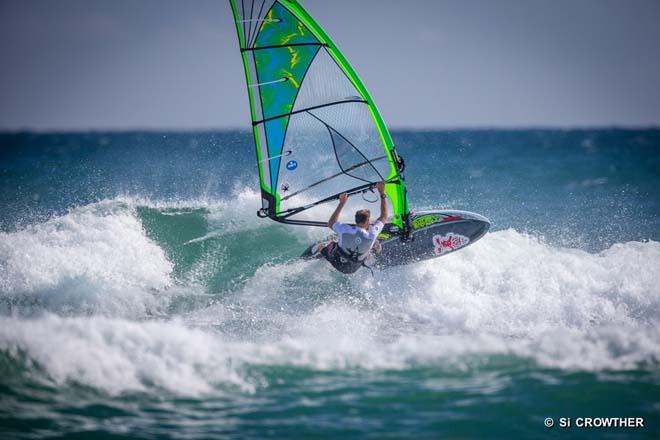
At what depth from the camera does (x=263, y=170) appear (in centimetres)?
713

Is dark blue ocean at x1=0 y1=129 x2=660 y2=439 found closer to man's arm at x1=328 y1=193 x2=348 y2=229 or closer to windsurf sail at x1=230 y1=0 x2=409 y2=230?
man's arm at x1=328 y1=193 x2=348 y2=229

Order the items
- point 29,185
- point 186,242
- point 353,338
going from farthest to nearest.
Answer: point 29,185
point 186,242
point 353,338

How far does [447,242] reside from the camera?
766cm

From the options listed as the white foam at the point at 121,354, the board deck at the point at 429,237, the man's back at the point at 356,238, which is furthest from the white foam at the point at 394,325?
the man's back at the point at 356,238

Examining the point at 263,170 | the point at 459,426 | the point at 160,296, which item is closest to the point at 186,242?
the point at 160,296

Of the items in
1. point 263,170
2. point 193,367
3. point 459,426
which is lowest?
point 459,426

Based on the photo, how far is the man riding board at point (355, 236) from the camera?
659 centimetres

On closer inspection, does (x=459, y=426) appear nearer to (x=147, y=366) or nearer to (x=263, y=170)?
(x=147, y=366)

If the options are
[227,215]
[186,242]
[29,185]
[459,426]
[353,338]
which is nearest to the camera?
[459,426]

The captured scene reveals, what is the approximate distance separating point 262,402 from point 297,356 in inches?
28.4

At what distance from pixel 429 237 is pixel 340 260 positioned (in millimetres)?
1335

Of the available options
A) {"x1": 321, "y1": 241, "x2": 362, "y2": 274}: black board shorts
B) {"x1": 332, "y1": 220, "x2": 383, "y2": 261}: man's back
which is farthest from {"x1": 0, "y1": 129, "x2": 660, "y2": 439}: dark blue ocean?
{"x1": 332, "y1": 220, "x2": 383, "y2": 261}: man's back

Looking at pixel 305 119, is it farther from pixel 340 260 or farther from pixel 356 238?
pixel 340 260

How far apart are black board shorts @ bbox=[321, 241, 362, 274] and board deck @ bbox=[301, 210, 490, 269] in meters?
0.53
